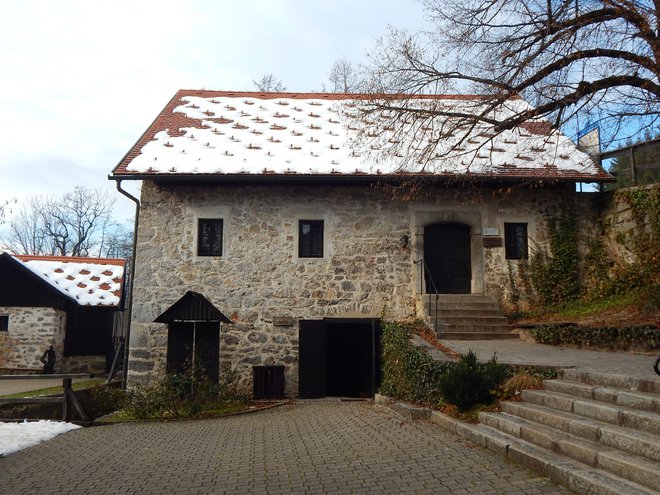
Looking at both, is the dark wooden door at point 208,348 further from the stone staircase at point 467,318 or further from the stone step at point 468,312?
the stone step at point 468,312

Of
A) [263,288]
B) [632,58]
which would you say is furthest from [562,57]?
[263,288]

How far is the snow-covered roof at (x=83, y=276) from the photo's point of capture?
19.4m

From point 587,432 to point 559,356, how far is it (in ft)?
12.5

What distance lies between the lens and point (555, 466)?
4496mm

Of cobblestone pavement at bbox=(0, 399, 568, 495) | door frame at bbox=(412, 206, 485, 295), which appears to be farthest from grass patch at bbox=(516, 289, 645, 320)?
cobblestone pavement at bbox=(0, 399, 568, 495)

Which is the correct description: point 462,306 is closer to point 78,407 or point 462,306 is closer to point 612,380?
point 612,380

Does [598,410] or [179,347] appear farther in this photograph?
[179,347]

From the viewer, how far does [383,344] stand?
1115 cm

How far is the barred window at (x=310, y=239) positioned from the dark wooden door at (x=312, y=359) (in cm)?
163

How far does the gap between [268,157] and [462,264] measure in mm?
5395

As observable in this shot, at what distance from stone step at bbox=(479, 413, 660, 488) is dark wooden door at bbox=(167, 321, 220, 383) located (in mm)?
5769

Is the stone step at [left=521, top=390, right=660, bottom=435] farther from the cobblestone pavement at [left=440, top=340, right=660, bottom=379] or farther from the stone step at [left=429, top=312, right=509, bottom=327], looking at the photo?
the stone step at [left=429, top=312, right=509, bottom=327]

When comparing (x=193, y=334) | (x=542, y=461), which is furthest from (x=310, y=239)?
(x=542, y=461)

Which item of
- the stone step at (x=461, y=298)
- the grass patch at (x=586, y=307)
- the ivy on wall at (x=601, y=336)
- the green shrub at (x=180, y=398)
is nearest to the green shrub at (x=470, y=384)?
the ivy on wall at (x=601, y=336)
